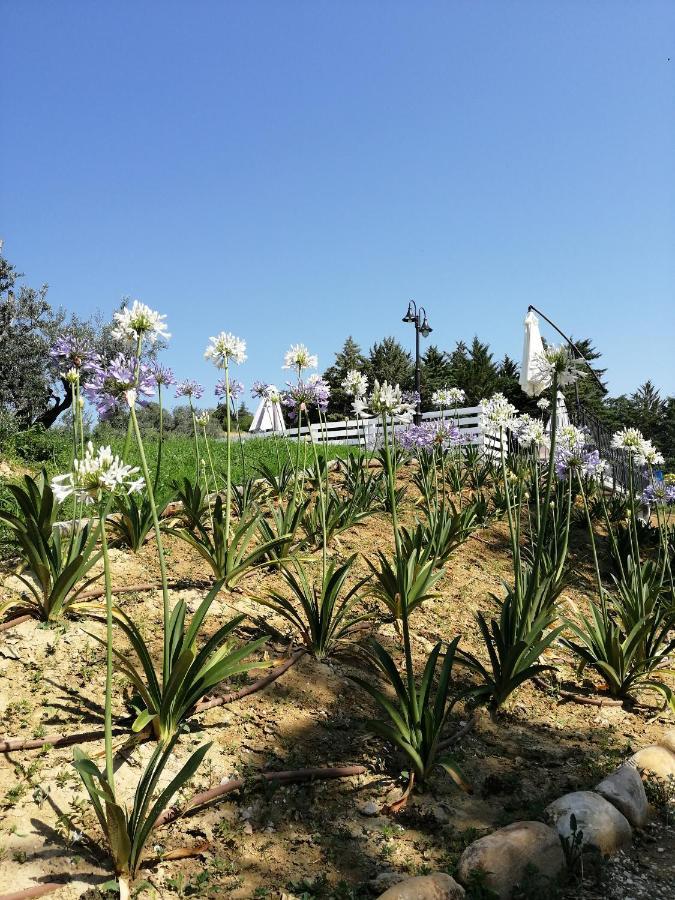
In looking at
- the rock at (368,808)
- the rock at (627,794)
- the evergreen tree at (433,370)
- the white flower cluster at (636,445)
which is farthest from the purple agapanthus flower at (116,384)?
the evergreen tree at (433,370)

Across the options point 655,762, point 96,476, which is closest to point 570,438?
point 655,762

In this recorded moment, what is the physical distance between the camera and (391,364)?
41688mm

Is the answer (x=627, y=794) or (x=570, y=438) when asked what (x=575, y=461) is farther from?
(x=627, y=794)

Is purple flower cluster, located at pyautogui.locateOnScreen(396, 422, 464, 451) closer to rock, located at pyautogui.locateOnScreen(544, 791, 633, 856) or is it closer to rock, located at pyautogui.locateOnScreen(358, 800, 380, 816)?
rock, located at pyautogui.locateOnScreen(544, 791, 633, 856)

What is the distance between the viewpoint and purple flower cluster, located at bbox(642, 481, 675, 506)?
202 inches

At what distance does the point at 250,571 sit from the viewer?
4.18m

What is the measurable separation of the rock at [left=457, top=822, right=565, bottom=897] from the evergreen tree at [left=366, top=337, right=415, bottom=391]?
37635 mm

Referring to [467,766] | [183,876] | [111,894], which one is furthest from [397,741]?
[111,894]

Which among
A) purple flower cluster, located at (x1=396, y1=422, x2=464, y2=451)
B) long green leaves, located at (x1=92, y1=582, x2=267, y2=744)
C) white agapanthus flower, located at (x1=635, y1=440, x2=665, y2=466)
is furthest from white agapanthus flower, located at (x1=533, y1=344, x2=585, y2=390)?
purple flower cluster, located at (x1=396, y1=422, x2=464, y2=451)

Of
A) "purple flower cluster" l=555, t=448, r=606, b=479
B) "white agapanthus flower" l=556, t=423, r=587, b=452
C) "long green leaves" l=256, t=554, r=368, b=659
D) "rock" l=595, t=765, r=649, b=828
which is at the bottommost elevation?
"rock" l=595, t=765, r=649, b=828

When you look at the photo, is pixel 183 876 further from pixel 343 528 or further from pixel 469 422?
pixel 469 422

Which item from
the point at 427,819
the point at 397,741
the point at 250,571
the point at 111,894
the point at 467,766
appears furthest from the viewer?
the point at 250,571

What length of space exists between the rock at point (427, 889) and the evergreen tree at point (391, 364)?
124 feet

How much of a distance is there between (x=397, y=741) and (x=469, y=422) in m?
15.1
